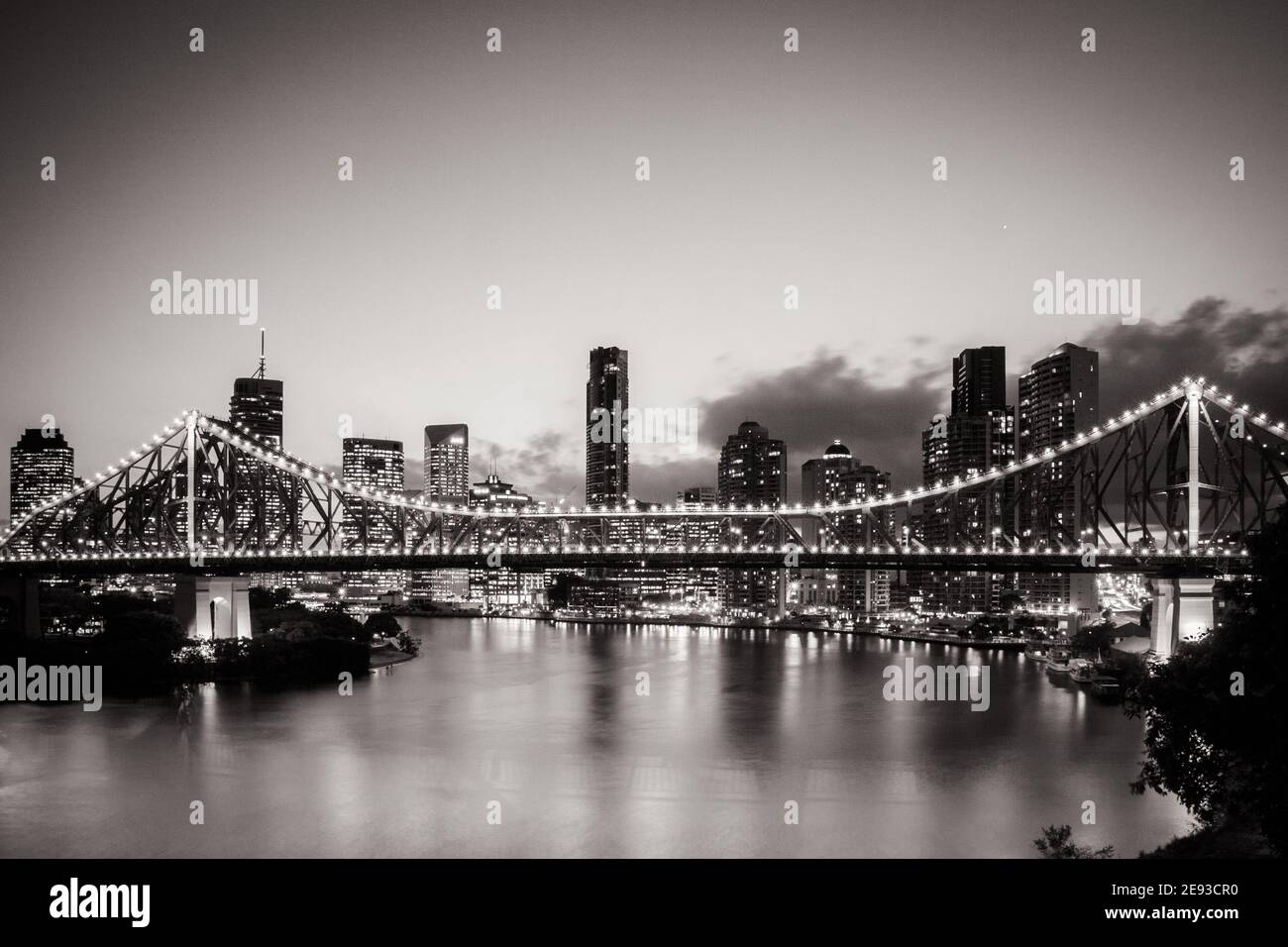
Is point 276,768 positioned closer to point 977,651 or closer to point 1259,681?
point 1259,681

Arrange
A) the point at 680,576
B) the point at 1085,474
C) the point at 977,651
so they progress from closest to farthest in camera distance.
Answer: the point at 1085,474 < the point at 977,651 < the point at 680,576

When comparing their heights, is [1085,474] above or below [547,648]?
above

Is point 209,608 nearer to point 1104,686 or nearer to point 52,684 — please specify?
point 52,684

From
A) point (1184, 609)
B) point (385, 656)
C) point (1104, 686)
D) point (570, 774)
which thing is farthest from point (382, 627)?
point (1184, 609)
